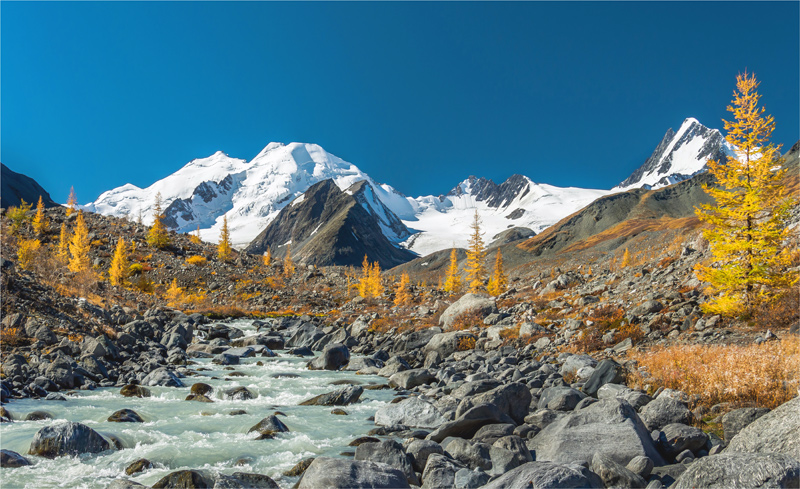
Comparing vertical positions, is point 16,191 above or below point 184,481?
above

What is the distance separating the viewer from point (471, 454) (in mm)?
8953

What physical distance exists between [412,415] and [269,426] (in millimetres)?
4083

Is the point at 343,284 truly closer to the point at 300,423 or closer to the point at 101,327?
the point at 101,327

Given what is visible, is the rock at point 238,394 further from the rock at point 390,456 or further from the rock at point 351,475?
the rock at point 351,475

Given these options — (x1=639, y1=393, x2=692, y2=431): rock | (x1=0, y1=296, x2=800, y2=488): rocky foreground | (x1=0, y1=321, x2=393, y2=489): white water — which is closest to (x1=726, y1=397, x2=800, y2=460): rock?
(x1=0, y1=296, x2=800, y2=488): rocky foreground

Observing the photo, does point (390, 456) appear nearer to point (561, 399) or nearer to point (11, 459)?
point (561, 399)

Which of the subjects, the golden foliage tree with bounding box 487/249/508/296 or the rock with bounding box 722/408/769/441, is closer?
the rock with bounding box 722/408/769/441

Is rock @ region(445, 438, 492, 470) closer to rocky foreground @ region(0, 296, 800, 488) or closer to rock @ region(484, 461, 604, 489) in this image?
rocky foreground @ region(0, 296, 800, 488)

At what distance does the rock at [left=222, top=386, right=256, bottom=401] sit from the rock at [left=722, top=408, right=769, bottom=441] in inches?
577

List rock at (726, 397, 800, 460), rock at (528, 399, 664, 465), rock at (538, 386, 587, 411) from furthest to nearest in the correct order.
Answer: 1. rock at (538, 386, 587, 411)
2. rock at (528, 399, 664, 465)
3. rock at (726, 397, 800, 460)

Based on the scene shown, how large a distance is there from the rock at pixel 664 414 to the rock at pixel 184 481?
9.87 metres

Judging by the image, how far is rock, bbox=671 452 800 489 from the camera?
210 inches

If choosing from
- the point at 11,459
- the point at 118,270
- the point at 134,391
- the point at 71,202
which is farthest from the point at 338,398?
the point at 71,202

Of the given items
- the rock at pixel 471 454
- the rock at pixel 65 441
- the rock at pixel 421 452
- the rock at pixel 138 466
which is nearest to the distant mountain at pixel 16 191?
the rock at pixel 65 441
